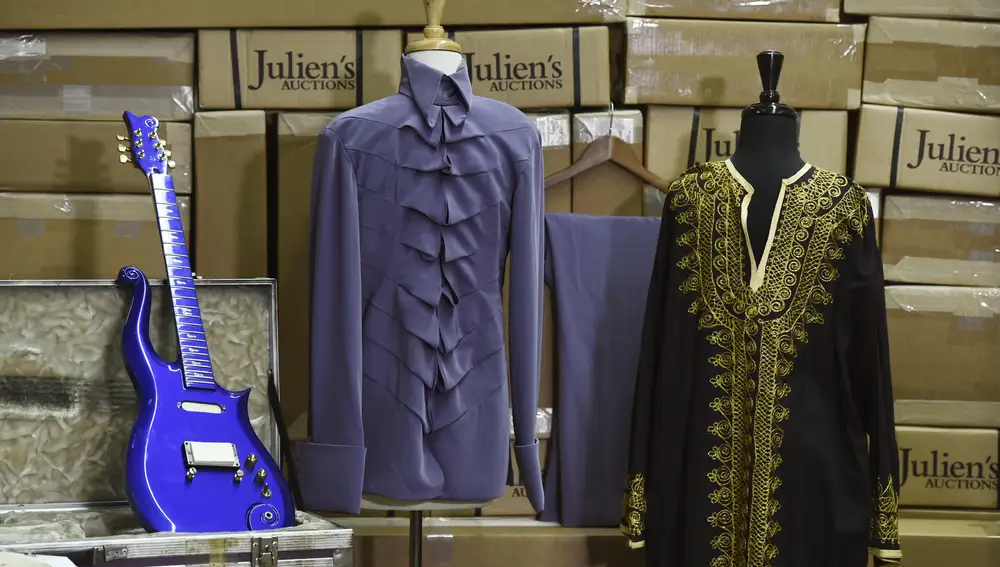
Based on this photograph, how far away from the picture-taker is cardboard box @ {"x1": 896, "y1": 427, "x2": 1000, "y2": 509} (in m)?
2.38

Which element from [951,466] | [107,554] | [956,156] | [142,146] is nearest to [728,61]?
[956,156]

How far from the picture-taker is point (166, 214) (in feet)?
6.54

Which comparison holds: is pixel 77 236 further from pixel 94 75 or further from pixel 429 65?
pixel 429 65

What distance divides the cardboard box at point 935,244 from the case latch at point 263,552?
5.06 feet

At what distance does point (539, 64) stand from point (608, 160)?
28 cm

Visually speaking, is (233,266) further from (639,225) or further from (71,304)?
(639,225)

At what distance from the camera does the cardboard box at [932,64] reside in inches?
94.1

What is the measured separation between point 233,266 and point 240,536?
718 millimetres

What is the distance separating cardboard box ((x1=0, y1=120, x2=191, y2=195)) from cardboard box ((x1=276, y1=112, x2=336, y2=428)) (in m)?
0.23

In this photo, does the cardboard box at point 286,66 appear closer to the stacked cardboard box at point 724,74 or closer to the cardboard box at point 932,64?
the stacked cardboard box at point 724,74

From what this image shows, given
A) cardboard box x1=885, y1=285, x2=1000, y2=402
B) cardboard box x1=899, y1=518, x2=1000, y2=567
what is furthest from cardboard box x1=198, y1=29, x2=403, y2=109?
cardboard box x1=899, y1=518, x2=1000, y2=567

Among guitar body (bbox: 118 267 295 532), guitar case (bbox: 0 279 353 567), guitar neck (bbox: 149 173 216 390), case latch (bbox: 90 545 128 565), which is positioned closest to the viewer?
case latch (bbox: 90 545 128 565)

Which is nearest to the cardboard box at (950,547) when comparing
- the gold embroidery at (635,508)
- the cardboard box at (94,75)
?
the gold embroidery at (635,508)

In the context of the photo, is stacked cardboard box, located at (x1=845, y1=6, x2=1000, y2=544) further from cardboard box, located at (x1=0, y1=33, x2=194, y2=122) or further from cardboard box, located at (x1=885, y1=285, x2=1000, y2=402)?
cardboard box, located at (x1=0, y1=33, x2=194, y2=122)
